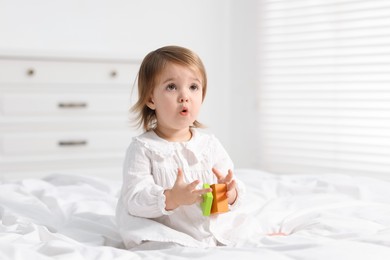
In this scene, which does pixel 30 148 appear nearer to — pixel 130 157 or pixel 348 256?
pixel 130 157

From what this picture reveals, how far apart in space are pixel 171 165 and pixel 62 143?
5.94 feet

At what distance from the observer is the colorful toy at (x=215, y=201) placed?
48.8 inches

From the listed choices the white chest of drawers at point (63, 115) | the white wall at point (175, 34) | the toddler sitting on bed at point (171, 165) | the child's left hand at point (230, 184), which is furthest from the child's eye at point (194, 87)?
the white wall at point (175, 34)

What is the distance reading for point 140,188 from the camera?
4.33 ft

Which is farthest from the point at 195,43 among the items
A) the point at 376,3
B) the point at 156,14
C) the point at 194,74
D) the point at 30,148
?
the point at 194,74

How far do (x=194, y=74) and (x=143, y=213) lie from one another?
35 cm

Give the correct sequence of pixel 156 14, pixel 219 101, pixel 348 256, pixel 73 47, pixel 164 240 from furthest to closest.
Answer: pixel 219 101
pixel 156 14
pixel 73 47
pixel 164 240
pixel 348 256

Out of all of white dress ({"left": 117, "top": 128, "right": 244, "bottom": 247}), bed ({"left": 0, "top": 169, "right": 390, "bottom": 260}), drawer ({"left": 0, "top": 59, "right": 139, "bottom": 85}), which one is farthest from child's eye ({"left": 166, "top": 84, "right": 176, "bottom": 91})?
drawer ({"left": 0, "top": 59, "right": 139, "bottom": 85})

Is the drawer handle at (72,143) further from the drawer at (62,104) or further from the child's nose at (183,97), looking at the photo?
the child's nose at (183,97)

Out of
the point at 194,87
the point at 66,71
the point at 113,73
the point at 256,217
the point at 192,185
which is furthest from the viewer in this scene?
the point at 113,73

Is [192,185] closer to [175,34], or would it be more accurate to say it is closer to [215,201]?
[215,201]

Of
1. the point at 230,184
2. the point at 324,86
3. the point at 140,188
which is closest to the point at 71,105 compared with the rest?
the point at 324,86

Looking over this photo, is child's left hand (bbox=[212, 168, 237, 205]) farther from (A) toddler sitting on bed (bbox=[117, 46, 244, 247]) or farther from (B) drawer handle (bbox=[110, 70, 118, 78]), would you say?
(B) drawer handle (bbox=[110, 70, 118, 78])

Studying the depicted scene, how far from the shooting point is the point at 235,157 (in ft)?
13.9
